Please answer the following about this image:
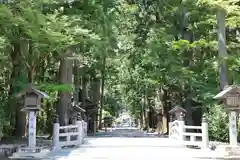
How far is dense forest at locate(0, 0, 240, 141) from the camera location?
51.7 ft

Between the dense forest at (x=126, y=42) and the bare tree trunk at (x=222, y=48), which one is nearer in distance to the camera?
the dense forest at (x=126, y=42)

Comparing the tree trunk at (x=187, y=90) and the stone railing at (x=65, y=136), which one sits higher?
the tree trunk at (x=187, y=90)

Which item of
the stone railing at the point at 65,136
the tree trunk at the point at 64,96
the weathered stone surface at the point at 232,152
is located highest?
the tree trunk at the point at 64,96

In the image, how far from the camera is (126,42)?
28.6 metres

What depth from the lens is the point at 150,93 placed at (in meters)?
37.1

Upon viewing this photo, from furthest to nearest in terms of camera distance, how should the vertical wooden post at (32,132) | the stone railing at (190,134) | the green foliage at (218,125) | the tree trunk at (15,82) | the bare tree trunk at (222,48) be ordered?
the green foliage at (218,125) < the tree trunk at (15,82) < the bare tree trunk at (222,48) < the stone railing at (190,134) < the vertical wooden post at (32,132)

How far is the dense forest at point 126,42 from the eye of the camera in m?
15.8

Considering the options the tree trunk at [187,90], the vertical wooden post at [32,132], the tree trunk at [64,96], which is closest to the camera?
the vertical wooden post at [32,132]

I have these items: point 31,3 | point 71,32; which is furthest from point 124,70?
point 31,3

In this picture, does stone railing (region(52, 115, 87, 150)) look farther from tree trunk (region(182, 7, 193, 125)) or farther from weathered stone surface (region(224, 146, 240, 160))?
tree trunk (region(182, 7, 193, 125))

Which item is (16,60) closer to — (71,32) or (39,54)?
(39,54)

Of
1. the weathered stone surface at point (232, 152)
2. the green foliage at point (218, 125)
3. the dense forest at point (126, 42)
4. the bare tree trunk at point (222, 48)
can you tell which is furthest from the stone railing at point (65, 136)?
the green foliage at point (218, 125)

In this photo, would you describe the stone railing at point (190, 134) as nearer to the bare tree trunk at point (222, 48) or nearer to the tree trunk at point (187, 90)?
the tree trunk at point (187, 90)

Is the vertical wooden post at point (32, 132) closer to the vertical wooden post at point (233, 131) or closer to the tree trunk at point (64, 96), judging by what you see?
the vertical wooden post at point (233, 131)
